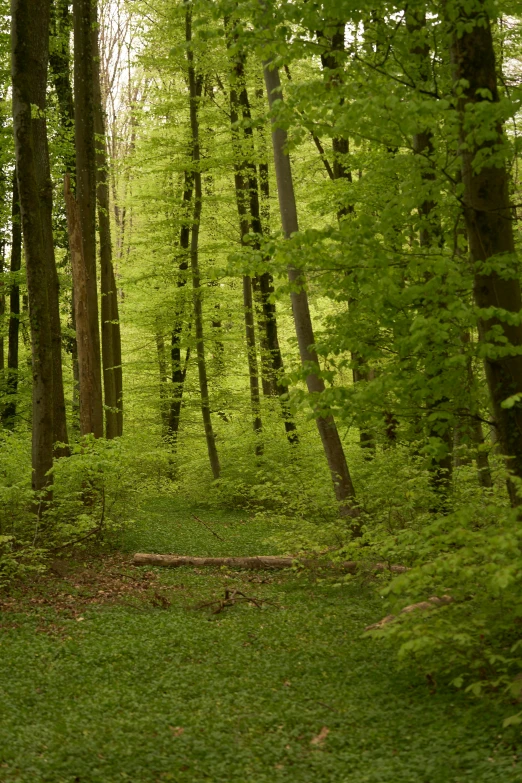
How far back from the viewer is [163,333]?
21391mm

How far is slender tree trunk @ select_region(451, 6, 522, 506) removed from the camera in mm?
5887

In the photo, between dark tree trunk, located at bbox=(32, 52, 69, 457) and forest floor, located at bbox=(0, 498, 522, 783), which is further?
dark tree trunk, located at bbox=(32, 52, 69, 457)

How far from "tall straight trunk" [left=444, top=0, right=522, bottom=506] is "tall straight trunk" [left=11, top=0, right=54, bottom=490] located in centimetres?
681

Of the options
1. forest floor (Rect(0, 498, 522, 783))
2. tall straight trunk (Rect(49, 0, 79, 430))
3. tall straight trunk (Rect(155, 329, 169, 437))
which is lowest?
forest floor (Rect(0, 498, 522, 783))

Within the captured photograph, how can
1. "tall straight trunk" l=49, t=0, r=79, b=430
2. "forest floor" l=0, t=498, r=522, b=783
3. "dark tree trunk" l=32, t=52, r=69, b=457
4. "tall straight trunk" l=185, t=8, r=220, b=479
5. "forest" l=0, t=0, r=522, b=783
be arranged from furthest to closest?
"tall straight trunk" l=185, t=8, r=220, b=479
"tall straight trunk" l=49, t=0, r=79, b=430
"dark tree trunk" l=32, t=52, r=69, b=457
"forest" l=0, t=0, r=522, b=783
"forest floor" l=0, t=498, r=522, b=783

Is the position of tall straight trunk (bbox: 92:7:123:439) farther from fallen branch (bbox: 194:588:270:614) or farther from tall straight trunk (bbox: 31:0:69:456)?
fallen branch (bbox: 194:588:270:614)

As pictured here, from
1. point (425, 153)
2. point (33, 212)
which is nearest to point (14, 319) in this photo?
point (33, 212)

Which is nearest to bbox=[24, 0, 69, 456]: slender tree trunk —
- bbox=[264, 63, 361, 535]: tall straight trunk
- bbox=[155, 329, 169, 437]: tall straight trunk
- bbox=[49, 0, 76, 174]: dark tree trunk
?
bbox=[264, 63, 361, 535]: tall straight trunk

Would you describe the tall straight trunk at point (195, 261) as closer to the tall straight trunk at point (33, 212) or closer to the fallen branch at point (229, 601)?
the tall straight trunk at point (33, 212)

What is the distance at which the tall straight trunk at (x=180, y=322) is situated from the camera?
18469mm

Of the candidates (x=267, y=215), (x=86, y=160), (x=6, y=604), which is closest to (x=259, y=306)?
(x=267, y=215)

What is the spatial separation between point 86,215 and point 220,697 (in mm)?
10312

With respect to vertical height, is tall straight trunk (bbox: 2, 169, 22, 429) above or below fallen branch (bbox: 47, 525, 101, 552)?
above

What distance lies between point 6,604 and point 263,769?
4855 mm
